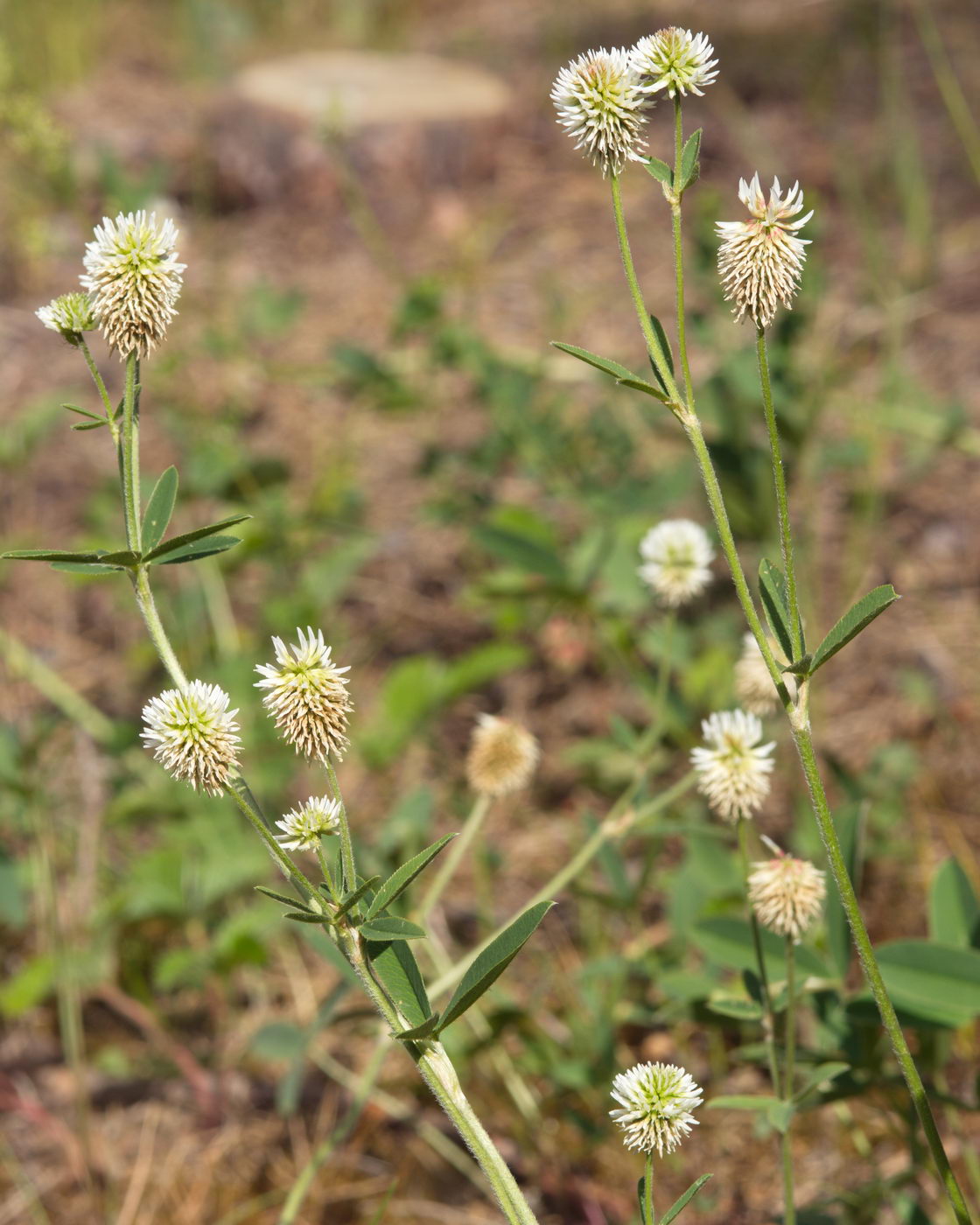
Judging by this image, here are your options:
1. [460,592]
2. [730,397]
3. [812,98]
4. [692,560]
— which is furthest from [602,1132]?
[812,98]

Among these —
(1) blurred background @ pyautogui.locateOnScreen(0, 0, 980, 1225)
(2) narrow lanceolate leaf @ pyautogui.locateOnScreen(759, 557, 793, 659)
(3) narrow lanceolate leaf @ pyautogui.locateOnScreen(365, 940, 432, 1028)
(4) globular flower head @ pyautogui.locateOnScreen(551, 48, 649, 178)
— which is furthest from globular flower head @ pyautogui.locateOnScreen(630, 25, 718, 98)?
(1) blurred background @ pyautogui.locateOnScreen(0, 0, 980, 1225)

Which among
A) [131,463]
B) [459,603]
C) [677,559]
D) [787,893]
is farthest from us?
[459,603]

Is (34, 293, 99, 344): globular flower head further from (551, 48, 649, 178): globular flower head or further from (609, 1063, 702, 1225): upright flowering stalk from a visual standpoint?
(609, 1063, 702, 1225): upright flowering stalk

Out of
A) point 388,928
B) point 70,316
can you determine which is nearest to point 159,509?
point 70,316

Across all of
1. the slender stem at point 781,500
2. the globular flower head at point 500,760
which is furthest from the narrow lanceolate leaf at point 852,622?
the globular flower head at point 500,760

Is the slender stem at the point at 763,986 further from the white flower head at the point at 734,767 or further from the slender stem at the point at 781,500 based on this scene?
the slender stem at the point at 781,500

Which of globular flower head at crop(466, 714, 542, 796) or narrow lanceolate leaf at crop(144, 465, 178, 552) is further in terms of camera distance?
globular flower head at crop(466, 714, 542, 796)

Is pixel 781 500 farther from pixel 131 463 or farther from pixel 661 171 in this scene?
pixel 131 463

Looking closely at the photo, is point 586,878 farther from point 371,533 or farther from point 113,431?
point 113,431
